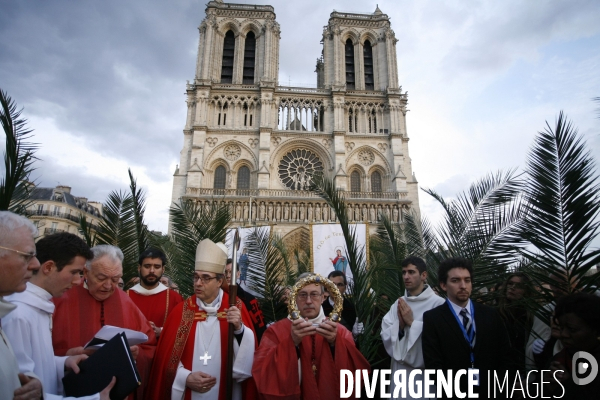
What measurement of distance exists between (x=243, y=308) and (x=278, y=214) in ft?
62.9

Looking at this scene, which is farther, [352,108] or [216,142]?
[352,108]

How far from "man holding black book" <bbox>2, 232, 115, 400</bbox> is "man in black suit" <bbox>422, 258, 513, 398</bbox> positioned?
218 cm

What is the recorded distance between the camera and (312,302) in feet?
8.57

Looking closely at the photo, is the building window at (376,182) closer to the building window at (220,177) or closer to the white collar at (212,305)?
the building window at (220,177)

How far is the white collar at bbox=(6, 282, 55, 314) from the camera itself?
2.05 metres

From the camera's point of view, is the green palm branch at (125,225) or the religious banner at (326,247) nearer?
the green palm branch at (125,225)

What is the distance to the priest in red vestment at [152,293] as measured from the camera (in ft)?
12.4

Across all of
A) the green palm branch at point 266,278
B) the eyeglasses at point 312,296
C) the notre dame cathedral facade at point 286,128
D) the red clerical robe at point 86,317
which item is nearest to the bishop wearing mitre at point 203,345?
the red clerical robe at point 86,317

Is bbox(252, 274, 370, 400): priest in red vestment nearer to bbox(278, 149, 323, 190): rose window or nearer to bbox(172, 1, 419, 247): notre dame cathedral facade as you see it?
bbox(172, 1, 419, 247): notre dame cathedral facade

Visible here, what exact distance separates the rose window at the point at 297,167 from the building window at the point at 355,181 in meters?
2.19

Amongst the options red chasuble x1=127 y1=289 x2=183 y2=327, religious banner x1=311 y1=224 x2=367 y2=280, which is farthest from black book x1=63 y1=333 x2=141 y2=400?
religious banner x1=311 y1=224 x2=367 y2=280

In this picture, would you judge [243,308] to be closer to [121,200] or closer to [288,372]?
[288,372]

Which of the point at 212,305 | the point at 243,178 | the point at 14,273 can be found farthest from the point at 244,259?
the point at 243,178

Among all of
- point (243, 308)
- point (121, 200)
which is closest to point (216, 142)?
point (121, 200)
